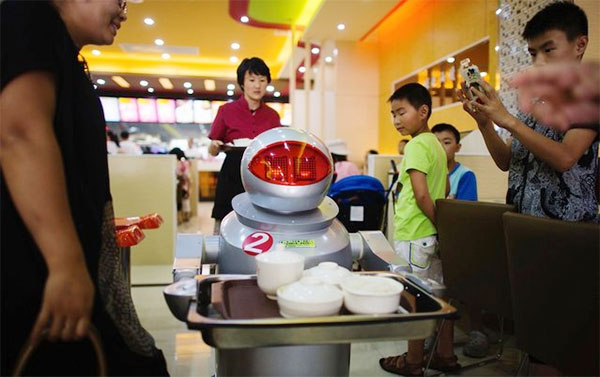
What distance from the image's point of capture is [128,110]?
36.6 ft

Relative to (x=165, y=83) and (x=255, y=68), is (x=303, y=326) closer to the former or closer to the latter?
(x=255, y=68)

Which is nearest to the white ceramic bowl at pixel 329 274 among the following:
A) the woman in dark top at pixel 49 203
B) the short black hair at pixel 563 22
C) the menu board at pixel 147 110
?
the woman in dark top at pixel 49 203

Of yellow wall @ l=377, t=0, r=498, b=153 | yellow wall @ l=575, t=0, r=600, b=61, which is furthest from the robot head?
yellow wall @ l=377, t=0, r=498, b=153

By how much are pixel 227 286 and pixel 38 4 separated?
0.60 metres

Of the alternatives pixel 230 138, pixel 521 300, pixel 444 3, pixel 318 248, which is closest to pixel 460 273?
pixel 521 300

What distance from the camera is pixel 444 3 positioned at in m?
4.90

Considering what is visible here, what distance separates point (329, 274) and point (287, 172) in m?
0.34

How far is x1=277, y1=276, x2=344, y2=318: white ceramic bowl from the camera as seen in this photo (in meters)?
0.70

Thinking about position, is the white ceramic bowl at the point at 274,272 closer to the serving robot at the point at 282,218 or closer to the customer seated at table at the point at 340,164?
the serving robot at the point at 282,218

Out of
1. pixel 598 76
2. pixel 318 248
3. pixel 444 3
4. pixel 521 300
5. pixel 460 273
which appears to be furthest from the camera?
pixel 444 3

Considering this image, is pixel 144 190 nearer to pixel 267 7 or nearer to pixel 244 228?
pixel 244 228

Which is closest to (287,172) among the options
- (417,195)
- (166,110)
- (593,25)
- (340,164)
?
(417,195)

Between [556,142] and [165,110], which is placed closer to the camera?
[556,142]

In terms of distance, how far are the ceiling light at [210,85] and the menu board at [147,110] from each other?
5.34 ft
